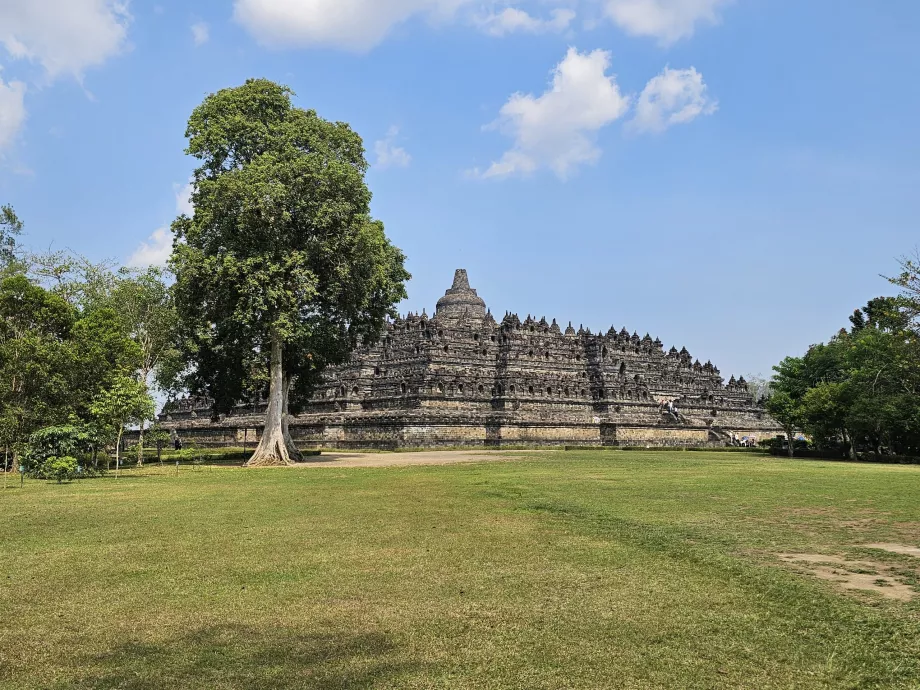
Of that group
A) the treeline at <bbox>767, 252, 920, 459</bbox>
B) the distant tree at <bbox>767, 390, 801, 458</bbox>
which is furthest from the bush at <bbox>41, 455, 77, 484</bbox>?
the distant tree at <bbox>767, 390, 801, 458</bbox>

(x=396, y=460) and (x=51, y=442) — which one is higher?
(x=51, y=442)

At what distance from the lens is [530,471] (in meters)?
28.2

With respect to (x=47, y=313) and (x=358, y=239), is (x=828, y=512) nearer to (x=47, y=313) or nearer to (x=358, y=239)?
(x=358, y=239)

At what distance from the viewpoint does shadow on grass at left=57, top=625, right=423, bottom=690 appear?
5777 mm

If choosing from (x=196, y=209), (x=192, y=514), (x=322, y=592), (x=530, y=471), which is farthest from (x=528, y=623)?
(x=196, y=209)

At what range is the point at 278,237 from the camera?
3450 cm

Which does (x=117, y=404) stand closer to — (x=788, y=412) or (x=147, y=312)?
(x=147, y=312)

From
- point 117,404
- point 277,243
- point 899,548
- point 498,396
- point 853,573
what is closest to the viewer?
point 853,573

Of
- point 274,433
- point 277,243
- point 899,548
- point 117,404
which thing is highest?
point 277,243

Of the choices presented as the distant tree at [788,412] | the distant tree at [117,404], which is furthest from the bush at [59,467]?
the distant tree at [788,412]

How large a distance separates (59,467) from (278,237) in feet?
45.5

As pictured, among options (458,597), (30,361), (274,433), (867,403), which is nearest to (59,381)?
(30,361)

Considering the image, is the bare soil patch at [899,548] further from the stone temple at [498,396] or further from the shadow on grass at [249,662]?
the stone temple at [498,396]

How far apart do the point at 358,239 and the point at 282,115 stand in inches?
327
